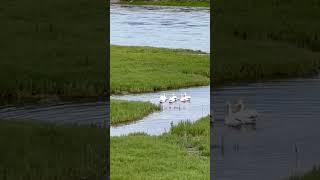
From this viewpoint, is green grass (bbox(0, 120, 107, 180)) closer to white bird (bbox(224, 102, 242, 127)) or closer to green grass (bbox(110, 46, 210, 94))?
white bird (bbox(224, 102, 242, 127))

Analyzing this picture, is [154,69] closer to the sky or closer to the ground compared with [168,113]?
closer to the ground

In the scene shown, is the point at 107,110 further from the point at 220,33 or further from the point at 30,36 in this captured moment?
the point at 220,33

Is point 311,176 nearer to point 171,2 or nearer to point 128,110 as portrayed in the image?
point 128,110

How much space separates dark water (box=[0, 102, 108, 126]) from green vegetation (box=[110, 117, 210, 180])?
102 inches

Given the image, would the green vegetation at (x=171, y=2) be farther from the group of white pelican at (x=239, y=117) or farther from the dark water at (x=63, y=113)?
the group of white pelican at (x=239, y=117)

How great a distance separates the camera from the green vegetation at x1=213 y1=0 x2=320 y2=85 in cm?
4153

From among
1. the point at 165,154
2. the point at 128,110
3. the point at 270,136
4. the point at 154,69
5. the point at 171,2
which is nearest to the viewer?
the point at 165,154

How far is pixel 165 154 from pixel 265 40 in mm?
32642

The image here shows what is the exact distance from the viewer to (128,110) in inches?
1203

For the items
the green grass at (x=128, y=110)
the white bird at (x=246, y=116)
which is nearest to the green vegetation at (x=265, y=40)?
the green grass at (x=128, y=110)

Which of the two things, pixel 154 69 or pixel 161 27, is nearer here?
pixel 154 69

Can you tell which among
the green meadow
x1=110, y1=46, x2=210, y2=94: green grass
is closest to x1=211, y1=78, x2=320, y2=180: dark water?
the green meadow

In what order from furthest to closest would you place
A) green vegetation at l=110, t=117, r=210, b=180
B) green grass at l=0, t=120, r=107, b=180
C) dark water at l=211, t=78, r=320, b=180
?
green vegetation at l=110, t=117, r=210, b=180 < dark water at l=211, t=78, r=320, b=180 < green grass at l=0, t=120, r=107, b=180

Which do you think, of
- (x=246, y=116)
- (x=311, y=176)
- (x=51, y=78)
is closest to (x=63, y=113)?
(x=246, y=116)
